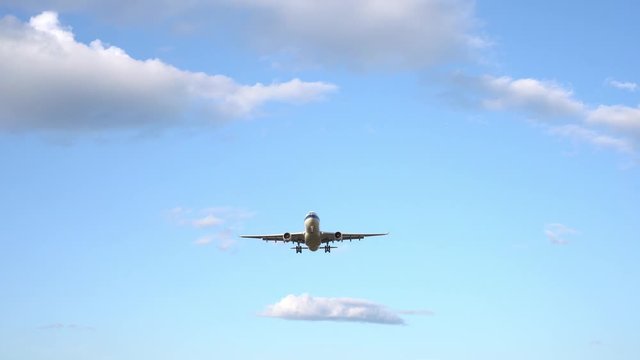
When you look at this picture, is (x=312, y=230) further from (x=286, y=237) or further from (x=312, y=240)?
(x=286, y=237)

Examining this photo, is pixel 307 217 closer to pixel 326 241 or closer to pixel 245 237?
pixel 326 241

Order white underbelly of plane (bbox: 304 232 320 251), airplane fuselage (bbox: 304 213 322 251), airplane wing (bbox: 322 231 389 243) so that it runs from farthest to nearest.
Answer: airplane wing (bbox: 322 231 389 243)
white underbelly of plane (bbox: 304 232 320 251)
airplane fuselage (bbox: 304 213 322 251)

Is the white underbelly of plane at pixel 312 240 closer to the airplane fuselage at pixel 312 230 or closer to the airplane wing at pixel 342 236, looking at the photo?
the airplane fuselage at pixel 312 230

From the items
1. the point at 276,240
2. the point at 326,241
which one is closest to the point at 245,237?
the point at 276,240

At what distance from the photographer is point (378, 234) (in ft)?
510

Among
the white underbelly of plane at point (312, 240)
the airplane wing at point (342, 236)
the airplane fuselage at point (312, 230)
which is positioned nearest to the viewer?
the airplane fuselage at point (312, 230)

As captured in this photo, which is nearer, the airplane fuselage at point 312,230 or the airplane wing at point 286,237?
the airplane fuselage at point 312,230

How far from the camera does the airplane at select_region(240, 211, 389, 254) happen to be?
136500 millimetres

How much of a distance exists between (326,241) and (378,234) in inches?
441

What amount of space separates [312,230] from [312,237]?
202 centimetres

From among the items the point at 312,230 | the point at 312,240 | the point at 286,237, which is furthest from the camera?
the point at 286,237

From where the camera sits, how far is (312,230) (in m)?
136

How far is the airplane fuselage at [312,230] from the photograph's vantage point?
5354 inches

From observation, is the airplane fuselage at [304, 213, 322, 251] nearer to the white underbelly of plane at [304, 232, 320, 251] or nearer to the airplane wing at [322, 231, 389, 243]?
the white underbelly of plane at [304, 232, 320, 251]
